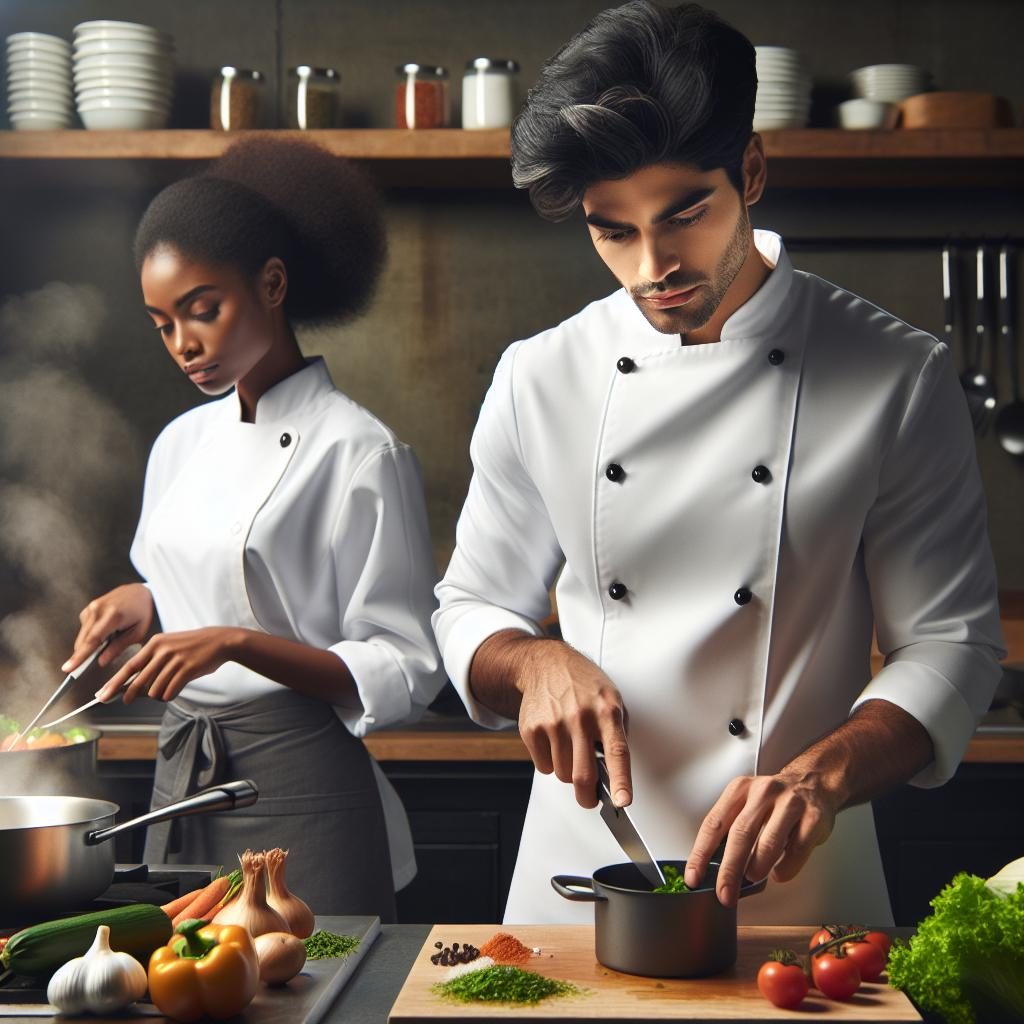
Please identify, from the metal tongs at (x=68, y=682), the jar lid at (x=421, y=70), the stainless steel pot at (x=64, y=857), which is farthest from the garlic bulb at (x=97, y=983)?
the jar lid at (x=421, y=70)

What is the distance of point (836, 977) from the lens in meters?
0.99

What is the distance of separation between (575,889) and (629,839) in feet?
0.23

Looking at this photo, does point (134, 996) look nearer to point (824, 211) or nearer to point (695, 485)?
point (695, 485)

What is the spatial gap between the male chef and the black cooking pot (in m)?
0.22

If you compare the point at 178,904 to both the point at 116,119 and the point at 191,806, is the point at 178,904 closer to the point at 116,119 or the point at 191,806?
the point at 191,806

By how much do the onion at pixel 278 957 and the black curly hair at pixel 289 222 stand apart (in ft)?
3.98

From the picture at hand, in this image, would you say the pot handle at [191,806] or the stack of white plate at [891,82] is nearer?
the pot handle at [191,806]

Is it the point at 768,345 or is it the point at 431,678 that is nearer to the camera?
the point at 768,345

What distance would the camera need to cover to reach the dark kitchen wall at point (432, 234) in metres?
3.22

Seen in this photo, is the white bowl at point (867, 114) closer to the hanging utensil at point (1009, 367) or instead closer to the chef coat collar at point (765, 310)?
the hanging utensil at point (1009, 367)

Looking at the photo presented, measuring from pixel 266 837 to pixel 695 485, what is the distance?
0.86 m

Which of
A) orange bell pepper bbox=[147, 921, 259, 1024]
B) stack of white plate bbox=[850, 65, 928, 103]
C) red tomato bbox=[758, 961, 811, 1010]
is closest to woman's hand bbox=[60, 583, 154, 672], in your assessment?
orange bell pepper bbox=[147, 921, 259, 1024]

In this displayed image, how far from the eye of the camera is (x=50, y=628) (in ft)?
10.6

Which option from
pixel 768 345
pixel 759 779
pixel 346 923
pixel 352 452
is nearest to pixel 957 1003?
pixel 759 779
